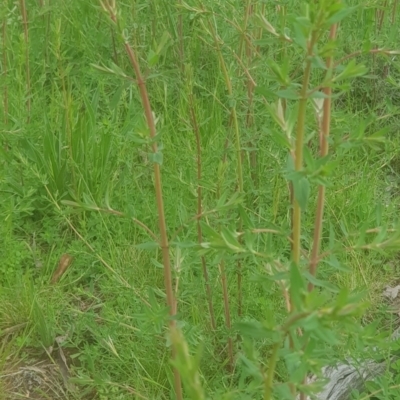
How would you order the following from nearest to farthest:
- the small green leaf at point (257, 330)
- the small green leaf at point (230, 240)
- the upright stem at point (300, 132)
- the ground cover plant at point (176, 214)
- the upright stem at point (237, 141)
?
the small green leaf at point (257, 330) → the upright stem at point (300, 132) → the small green leaf at point (230, 240) → the ground cover plant at point (176, 214) → the upright stem at point (237, 141)

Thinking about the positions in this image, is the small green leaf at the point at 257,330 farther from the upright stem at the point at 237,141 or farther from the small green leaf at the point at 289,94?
the upright stem at the point at 237,141

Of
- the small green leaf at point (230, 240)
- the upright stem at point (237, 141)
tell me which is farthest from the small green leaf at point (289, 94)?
the upright stem at point (237, 141)

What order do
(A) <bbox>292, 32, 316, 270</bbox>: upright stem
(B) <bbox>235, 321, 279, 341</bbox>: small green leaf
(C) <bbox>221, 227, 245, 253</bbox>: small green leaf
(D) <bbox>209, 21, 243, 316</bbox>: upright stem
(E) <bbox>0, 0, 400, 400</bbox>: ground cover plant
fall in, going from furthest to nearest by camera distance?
(D) <bbox>209, 21, 243, 316</bbox>: upright stem → (E) <bbox>0, 0, 400, 400</bbox>: ground cover plant → (C) <bbox>221, 227, 245, 253</bbox>: small green leaf → (A) <bbox>292, 32, 316, 270</bbox>: upright stem → (B) <bbox>235, 321, 279, 341</bbox>: small green leaf

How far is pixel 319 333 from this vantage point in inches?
38.3

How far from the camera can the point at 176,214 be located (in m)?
2.48

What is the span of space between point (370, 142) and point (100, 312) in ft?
4.32

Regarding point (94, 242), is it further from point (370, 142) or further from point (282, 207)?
point (370, 142)

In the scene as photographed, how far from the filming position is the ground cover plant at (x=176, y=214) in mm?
1578

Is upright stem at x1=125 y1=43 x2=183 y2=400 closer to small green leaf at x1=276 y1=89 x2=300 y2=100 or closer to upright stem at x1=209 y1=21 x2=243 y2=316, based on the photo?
small green leaf at x1=276 y1=89 x2=300 y2=100

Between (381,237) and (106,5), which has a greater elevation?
(106,5)

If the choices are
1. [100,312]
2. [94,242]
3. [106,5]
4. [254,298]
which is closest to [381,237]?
[106,5]

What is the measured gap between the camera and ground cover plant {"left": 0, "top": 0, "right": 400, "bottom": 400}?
1578 mm

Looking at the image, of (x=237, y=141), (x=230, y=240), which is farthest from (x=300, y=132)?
(x=237, y=141)

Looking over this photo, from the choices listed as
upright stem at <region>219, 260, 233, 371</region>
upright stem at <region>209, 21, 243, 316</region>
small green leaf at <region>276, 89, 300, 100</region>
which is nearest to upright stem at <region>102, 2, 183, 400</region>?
small green leaf at <region>276, 89, 300, 100</region>
